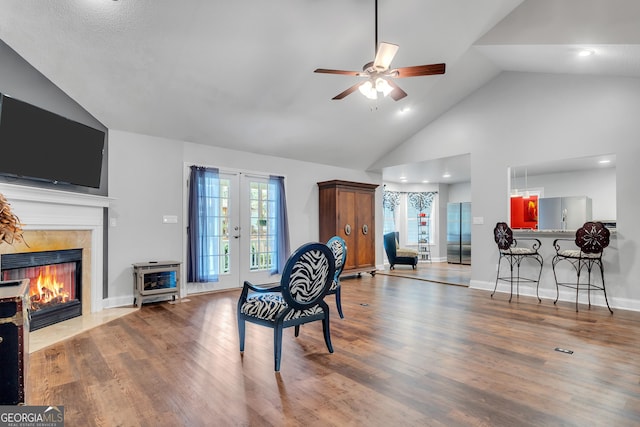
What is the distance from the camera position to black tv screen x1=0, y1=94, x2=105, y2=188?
3412 millimetres

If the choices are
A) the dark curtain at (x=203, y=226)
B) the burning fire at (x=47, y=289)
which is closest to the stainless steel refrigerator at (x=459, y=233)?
the dark curtain at (x=203, y=226)

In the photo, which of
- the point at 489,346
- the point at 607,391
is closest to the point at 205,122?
the point at 489,346

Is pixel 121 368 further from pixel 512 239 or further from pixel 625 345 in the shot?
pixel 512 239

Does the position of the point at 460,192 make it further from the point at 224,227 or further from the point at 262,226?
the point at 224,227

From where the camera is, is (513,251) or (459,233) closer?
(513,251)

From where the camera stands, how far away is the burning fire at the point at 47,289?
12.7 feet

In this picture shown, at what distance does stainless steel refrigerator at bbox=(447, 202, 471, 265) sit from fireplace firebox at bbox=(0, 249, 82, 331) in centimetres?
915

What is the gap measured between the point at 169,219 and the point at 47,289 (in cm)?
175

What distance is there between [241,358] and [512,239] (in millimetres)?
4339

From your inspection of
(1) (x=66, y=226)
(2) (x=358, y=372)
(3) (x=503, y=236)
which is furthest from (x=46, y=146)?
(3) (x=503, y=236)

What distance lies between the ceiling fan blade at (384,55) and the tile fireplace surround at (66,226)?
146 inches

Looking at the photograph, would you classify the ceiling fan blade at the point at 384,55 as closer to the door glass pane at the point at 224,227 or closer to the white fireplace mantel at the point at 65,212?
the door glass pane at the point at 224,227

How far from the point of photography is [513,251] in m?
5.25

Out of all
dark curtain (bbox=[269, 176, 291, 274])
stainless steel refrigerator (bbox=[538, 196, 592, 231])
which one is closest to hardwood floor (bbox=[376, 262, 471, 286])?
stainless steel refrigerator (bbox=[538, 196, 592, 231])
